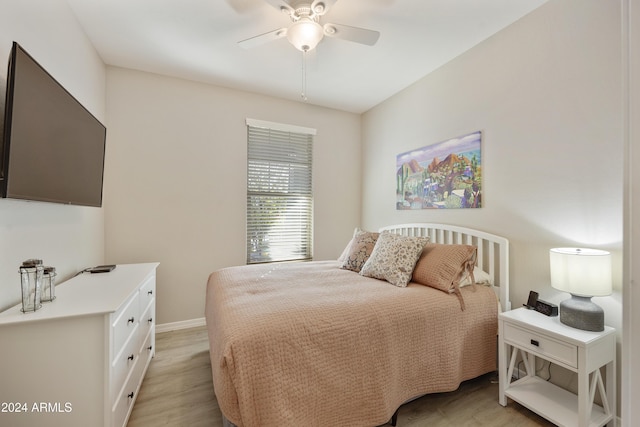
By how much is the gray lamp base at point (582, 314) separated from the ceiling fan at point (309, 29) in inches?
80.8

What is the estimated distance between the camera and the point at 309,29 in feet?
5.66

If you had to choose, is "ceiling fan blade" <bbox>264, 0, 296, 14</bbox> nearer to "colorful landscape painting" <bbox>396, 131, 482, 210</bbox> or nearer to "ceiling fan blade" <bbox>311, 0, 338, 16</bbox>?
"ceiling fan blade" <bbox>311, 0, 338, 16</bbox>

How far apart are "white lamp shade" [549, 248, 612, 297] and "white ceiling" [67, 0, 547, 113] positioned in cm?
175

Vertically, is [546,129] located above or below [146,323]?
above

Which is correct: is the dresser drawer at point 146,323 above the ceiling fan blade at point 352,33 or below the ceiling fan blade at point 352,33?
below

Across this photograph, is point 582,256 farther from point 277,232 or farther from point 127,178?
point 127,178

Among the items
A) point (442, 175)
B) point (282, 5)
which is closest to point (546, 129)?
point (442, 175)

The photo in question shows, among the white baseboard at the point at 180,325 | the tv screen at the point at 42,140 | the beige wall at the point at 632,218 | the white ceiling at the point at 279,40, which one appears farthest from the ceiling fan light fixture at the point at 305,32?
the white baseboard at the point at 180,325

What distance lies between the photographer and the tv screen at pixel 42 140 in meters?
1.12

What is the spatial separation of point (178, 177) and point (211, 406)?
7.17 ft

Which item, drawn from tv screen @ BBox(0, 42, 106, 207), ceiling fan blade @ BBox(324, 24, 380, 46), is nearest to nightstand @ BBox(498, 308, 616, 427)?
ceiling fan blade @ BBox(324, 24, 380, 46)

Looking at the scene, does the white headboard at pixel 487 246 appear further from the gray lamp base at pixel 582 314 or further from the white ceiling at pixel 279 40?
the white ceiling at pixel 279 40

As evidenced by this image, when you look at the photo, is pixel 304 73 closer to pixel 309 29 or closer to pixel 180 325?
pixel 309 29

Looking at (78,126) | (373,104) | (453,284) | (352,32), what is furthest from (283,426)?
(373,104)
